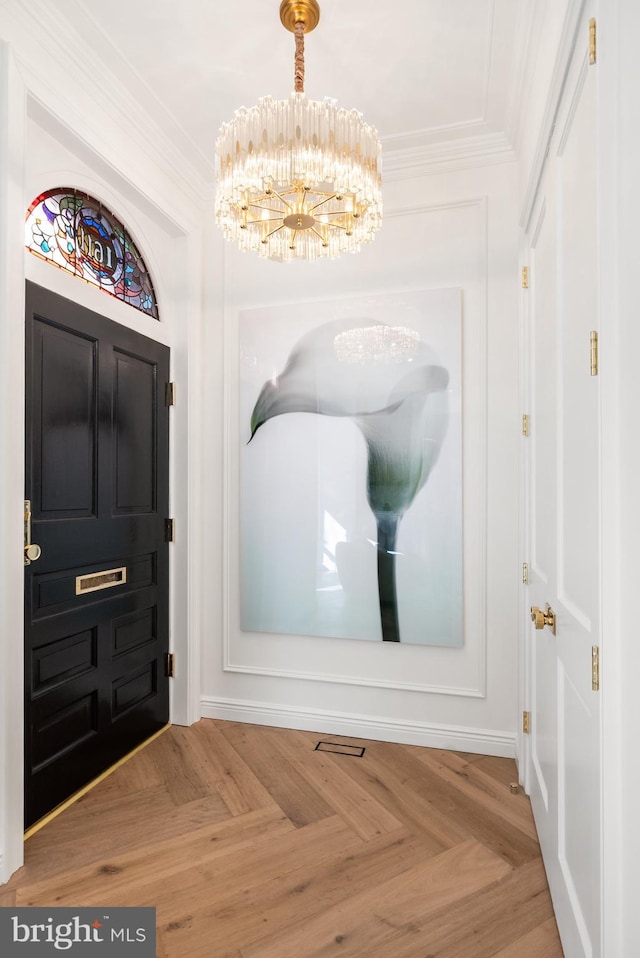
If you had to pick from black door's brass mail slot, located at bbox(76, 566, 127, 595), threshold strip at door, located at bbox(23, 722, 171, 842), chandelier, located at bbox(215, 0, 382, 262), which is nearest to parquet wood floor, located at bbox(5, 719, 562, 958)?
threshold strip at door, located at bbox(23, 722, 171, 842)

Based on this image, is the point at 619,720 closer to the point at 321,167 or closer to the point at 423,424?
the point at 321,167

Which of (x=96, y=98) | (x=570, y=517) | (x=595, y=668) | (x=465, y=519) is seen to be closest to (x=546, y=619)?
(x=570, y=517)

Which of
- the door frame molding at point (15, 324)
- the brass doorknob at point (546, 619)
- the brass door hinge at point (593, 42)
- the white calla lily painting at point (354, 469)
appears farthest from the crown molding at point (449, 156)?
the brass doorknob at point (546, 619)

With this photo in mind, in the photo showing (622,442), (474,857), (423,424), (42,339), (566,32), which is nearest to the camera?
(622,442)

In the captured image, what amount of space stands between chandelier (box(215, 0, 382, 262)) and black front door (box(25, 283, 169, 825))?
85cm

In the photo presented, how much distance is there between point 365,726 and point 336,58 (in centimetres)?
299

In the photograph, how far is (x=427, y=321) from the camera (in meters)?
2.84

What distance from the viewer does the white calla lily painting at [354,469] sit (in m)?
2.82

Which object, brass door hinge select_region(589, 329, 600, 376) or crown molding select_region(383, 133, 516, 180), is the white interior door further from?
crown molding select_region(383, 133, 516, 180)

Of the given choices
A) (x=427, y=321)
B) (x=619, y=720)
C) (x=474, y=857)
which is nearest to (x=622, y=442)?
(x=619, y=720)

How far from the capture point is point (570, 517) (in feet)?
4.94

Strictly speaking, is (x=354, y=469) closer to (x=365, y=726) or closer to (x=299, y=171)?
(x=365, y=726)

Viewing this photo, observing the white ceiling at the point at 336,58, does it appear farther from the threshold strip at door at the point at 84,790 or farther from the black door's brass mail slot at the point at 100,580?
the threshold strip at door at the point at 84,790

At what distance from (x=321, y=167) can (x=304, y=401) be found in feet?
4.53
